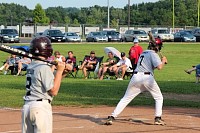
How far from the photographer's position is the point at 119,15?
135 m

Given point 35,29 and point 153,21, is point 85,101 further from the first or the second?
point 153,21

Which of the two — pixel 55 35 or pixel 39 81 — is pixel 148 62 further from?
pixel 55 35

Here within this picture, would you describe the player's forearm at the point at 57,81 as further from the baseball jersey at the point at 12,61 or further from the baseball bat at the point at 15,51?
the baseball jersey at the point at 12,61

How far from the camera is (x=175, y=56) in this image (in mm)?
40906

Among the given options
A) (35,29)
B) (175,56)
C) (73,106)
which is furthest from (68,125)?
(35,29)

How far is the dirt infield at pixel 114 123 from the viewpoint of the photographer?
10688mm

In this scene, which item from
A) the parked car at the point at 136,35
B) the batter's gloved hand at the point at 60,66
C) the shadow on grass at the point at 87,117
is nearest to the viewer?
the batter's gloved hand at the point at 60,66

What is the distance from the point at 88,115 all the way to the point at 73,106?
1833 millimetres

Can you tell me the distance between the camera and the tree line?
4171 inches

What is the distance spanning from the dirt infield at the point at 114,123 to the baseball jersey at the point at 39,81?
3.74 m

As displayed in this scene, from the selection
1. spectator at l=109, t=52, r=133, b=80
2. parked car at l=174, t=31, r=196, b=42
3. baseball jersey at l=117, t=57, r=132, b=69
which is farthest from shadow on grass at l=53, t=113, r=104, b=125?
parked car at l=174, t=31, r=196, b=42

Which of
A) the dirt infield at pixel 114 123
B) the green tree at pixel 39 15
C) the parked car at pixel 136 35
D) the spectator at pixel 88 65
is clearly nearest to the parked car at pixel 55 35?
the parked car at pixel 136 35

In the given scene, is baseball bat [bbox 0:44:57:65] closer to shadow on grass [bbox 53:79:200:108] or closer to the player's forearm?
the player's forearm

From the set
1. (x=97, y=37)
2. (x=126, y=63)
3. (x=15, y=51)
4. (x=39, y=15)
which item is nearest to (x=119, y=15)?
(x=39, y=15)
